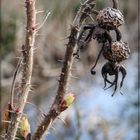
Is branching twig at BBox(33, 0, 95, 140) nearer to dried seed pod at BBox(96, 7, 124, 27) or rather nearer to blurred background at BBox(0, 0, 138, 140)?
dried seed pod at BBox(96, 7, 124, 27)

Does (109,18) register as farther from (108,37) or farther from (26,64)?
(26,64)

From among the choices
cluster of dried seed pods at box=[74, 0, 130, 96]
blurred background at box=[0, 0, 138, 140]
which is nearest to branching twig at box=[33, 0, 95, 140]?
cluster of dried seed pods at box=[74, 0, 130, 96]

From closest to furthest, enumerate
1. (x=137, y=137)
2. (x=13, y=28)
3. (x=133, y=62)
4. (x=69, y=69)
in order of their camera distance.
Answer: (x=69, y=69), (x=137, y=137), (x=13, y=28), (x=133, y=62)

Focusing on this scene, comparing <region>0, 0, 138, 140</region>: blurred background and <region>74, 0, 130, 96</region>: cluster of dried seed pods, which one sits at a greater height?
→ <region>74, 0, 130, 96</region>: cluster of dried seed pods

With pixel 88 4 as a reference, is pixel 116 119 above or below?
below

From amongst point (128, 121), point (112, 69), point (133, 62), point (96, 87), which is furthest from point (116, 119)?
point (112, 69)

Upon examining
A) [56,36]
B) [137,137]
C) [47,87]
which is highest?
[56,36]

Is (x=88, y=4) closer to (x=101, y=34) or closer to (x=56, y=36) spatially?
(x=101, y=34)
